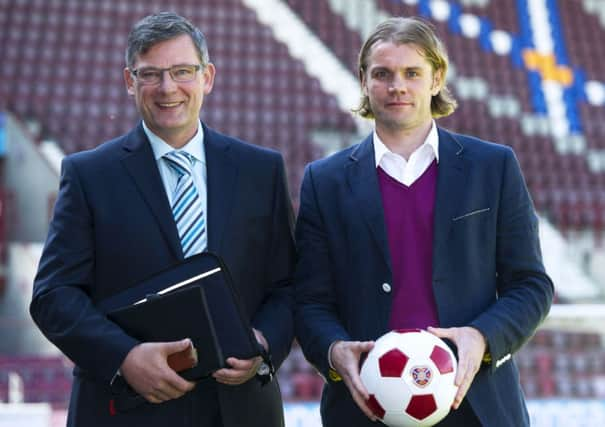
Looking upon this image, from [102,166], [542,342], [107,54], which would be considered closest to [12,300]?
[107,54]

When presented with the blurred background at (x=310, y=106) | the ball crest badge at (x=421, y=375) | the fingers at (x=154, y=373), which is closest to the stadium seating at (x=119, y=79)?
the blurred background at (x=310, y=106)

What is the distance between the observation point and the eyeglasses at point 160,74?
7.43 feet

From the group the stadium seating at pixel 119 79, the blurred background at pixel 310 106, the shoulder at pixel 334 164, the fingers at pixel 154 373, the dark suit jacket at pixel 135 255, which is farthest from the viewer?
the stadium seating at pixel 119 79

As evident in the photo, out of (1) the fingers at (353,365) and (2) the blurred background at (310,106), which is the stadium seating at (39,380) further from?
(1) the fingers at (353,365)

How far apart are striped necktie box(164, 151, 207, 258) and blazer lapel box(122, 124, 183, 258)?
0.07 feet

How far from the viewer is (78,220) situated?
2.26 m

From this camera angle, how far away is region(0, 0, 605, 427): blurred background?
7977mm

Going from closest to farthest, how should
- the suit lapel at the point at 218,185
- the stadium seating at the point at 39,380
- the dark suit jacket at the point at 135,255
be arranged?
the dark suit jacket at the point at 135,255, the suit lapel at the point at 218,185, the stadium seating at the point at 39,380

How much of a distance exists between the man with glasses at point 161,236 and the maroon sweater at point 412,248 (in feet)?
0.92

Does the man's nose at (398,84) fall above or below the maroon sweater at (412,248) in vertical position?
above

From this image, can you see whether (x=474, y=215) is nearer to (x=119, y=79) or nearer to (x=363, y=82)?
(x=363, y=82)

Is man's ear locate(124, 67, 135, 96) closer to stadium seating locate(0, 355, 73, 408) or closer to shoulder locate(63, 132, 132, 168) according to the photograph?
shoulder locate(63, 132, 132, 168)

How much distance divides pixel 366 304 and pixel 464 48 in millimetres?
12545

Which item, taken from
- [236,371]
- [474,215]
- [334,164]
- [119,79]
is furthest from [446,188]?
[119,79]
